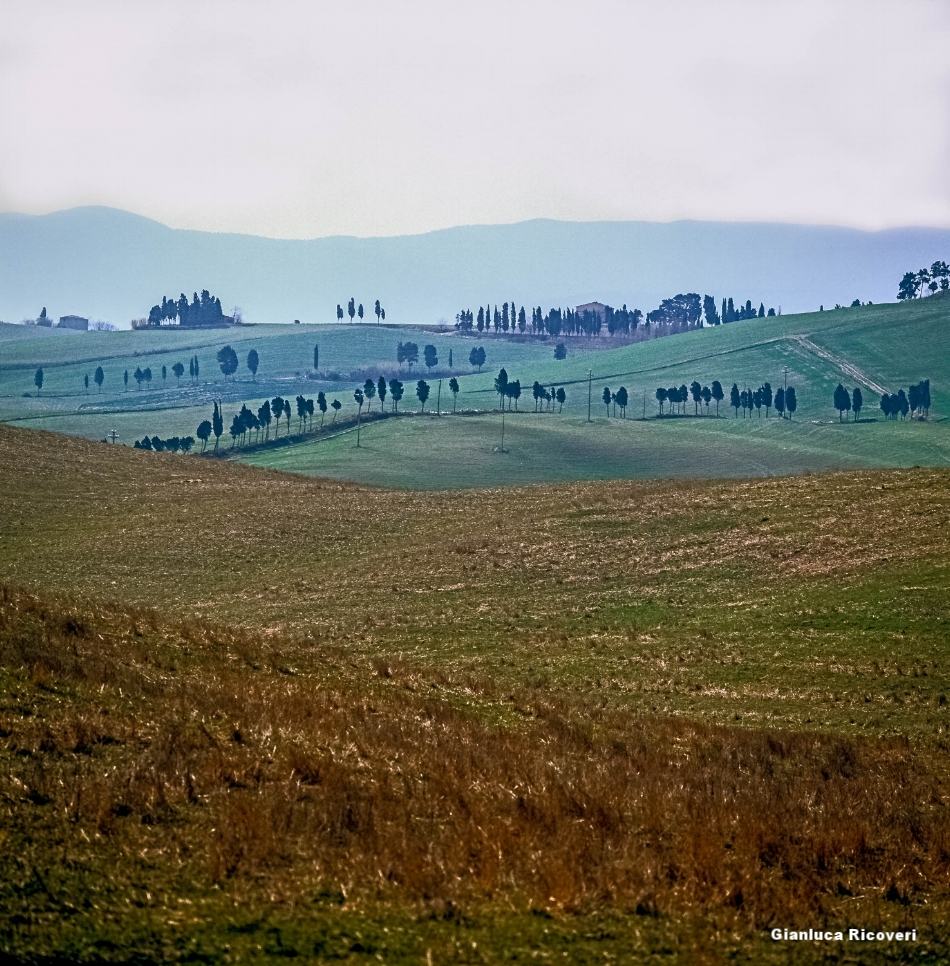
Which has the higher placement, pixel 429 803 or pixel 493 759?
pixel 429 803

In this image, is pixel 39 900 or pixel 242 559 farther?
pixel 242 559

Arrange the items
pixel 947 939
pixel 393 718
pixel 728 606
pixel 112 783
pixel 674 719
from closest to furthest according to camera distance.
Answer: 1. pixel 947 939
2. pixel 112 783
3. pixel 393 718
4. pixel 674 719
5. pixel 728 606

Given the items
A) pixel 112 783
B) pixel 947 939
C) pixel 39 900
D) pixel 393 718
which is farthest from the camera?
pixel 393 718

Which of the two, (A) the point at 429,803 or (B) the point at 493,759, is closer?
(A) the point at 429,803

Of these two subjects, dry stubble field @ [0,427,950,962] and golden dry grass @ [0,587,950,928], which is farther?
golden dry grass @ [0,587,950,928]

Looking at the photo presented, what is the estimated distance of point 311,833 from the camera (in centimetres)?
1229

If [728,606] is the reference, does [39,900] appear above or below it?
above

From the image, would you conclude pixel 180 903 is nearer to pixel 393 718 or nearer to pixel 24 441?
pixel 393 718

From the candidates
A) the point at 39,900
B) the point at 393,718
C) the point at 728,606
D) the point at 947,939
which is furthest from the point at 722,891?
the point at 728,606

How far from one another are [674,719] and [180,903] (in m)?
16.2

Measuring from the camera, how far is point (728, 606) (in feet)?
133

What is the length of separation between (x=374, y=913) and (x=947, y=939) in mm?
5759

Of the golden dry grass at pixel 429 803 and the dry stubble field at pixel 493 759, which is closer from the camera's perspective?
the dry stubble field at pixel 493 759

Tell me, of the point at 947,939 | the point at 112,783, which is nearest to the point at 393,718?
the point at 112,783
